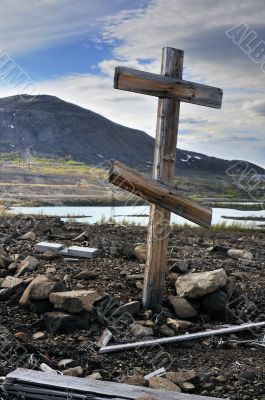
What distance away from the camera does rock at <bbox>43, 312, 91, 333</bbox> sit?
6.26 meters

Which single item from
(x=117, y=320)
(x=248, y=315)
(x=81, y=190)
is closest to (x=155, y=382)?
(x=117, y=320)

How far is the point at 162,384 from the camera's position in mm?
5000

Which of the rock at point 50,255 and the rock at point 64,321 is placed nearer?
the rock at point 64,321

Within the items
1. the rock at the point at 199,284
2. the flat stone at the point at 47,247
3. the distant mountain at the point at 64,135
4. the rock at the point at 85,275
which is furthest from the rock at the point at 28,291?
the distant mountain at the point at 64,135

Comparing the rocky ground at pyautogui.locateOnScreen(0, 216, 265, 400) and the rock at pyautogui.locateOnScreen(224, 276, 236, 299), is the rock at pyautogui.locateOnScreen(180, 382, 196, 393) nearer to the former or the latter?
the rocky ground at pyautogui.locateOnScreen(0, 216, 265, 400)

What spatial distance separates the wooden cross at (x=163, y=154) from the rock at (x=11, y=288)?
168 centimetres

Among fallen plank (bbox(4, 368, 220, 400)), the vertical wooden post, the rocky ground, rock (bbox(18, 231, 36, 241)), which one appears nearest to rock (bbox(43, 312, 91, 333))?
the rocky ground

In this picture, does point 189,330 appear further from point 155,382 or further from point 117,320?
point 155,382

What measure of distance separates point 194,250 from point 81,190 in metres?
27.9

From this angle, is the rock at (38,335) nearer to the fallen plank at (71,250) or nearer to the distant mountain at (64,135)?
the fallen plank at (71,250)

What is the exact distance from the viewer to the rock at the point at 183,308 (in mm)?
7074

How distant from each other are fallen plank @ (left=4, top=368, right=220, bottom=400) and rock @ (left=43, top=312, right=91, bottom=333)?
4.31 feet

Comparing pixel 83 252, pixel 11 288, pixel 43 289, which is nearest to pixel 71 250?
pixel 83 252

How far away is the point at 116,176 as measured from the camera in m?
6.17
